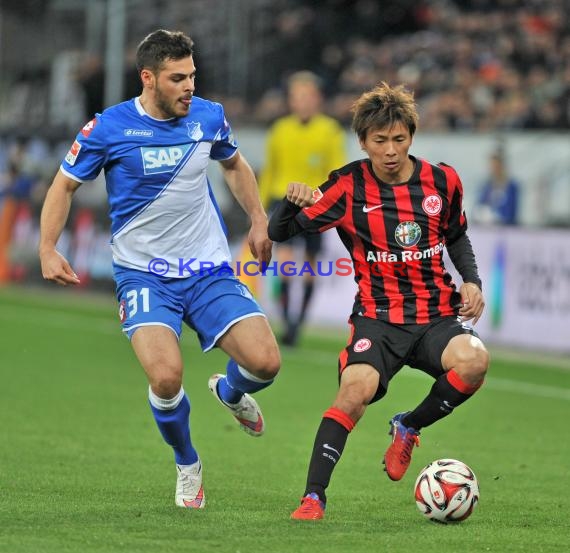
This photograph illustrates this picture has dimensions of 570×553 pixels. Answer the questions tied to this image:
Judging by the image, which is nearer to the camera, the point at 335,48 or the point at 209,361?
the point at 209,361

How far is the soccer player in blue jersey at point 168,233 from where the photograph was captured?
21.8ft

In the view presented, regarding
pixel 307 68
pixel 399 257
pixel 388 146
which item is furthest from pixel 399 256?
pixel 307 68

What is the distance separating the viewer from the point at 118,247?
6.96 metres

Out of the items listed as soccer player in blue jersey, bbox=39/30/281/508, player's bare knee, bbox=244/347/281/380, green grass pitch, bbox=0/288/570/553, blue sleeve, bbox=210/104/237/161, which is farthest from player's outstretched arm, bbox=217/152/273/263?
green grass pitch, bbox=0/288/570/553

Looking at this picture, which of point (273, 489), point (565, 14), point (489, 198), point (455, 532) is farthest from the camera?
point (565, 14)

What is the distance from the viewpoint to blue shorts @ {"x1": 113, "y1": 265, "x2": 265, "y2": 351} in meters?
6.70

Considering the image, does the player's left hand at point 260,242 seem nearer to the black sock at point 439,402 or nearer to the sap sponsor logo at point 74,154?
the sap sponsor logo at point 74,154

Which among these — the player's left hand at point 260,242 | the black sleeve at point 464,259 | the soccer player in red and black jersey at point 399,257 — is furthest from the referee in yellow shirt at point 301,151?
the soccer player in red and black jersey at point 399,257

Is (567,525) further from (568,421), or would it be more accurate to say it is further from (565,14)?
(565,14)

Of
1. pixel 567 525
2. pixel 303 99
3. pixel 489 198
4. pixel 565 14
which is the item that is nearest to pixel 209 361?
pixel 303 99

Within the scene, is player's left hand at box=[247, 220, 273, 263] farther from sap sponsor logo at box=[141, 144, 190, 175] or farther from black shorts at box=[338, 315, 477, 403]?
black shorts at box=[338, 315, 477, 403]

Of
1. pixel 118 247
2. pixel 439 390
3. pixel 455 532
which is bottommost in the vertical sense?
pixel 455 532

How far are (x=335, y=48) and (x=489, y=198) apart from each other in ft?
30.4

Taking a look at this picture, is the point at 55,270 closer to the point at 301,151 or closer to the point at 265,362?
the point at 265,362
